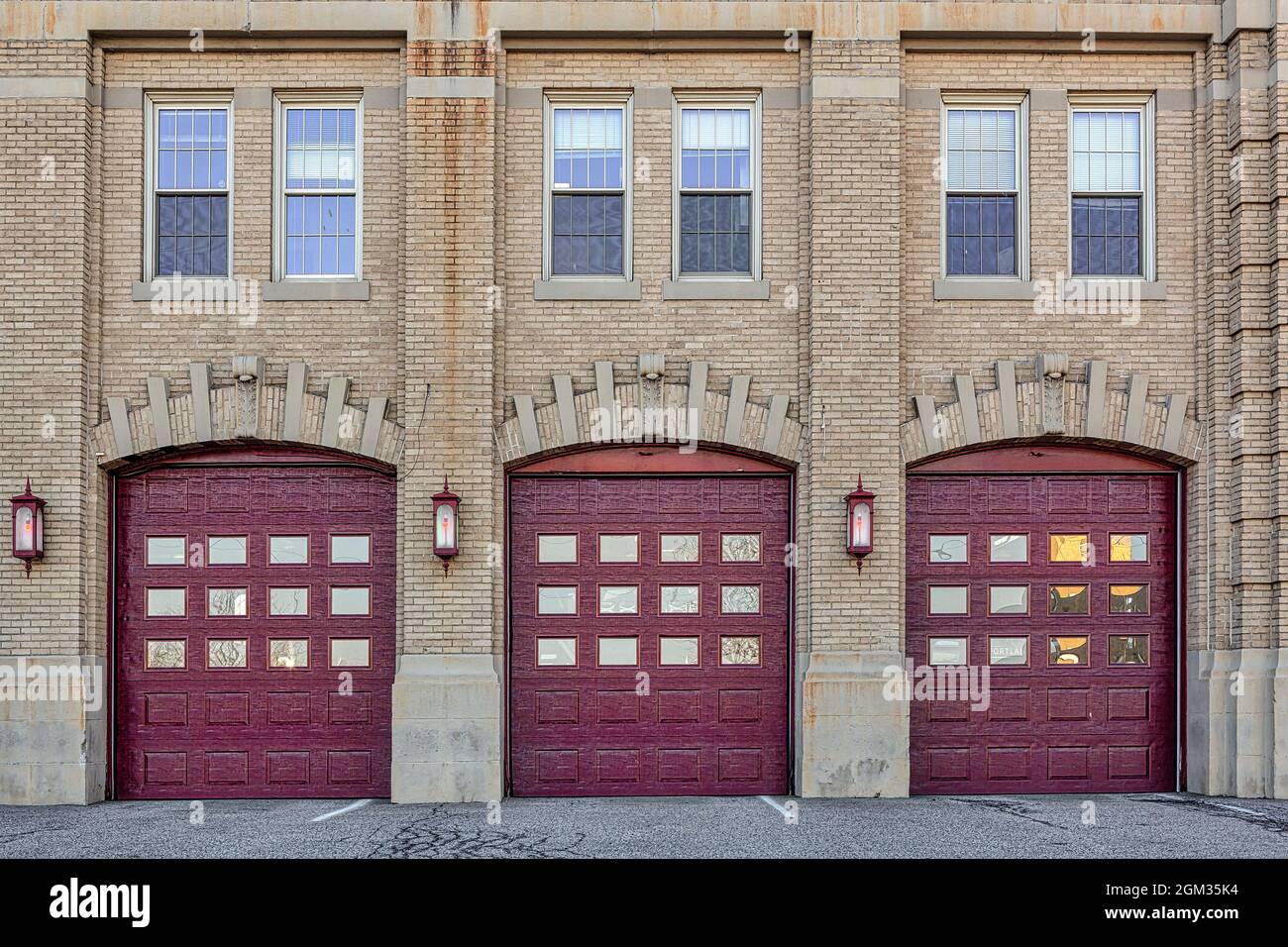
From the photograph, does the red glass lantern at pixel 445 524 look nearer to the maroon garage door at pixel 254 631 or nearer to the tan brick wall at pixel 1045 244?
the maroon garage door at pixel 254 631

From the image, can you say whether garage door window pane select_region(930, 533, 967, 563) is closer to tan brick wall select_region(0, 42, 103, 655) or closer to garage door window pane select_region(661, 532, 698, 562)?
garage door window pane select_region(661, 532, 698, 562)

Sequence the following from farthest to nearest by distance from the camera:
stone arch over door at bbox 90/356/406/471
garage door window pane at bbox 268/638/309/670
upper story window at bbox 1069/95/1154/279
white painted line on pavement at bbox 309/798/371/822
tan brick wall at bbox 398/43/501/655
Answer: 1. upper story window at bbox 1069/95/1154/279
2. garage door window pane at bbox 268/638/309/670
3. stone arch over door at bbox 90/356/406/471
4. tan brick wall at bbox 398/43/501/655
5. white painted line on pavement at bbox 309/798/371/822

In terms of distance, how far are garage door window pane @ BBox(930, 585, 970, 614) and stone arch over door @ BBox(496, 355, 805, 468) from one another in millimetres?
2082

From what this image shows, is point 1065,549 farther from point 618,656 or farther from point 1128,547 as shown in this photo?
point 618,656

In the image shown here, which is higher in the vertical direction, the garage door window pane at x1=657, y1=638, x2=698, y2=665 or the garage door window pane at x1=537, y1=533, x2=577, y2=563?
the garage door window pane at x1=537, y1=533, x2=577, y2=563

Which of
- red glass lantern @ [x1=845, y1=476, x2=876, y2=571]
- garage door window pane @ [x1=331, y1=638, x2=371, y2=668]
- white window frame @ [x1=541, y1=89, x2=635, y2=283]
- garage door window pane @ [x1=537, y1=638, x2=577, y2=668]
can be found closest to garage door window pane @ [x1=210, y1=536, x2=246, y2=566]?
garage door window pane @ [x1=331, y1=638, x2=371, y2=668]

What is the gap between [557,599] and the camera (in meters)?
12.8

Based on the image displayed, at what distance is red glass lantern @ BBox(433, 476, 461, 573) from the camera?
12.0 metres

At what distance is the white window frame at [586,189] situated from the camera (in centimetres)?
1280

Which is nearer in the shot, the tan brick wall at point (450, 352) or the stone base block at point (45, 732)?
the stone base block at point (45, 732)

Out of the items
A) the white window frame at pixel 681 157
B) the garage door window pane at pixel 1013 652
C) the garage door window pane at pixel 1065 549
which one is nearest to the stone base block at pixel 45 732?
the white window frame at pixel 681 157

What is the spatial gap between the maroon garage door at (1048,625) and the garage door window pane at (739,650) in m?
1.64

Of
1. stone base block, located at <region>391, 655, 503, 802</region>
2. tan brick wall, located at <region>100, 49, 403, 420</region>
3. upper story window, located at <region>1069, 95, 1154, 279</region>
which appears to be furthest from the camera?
upper story window, located at <region>1069, 95, 1154, 279</region>

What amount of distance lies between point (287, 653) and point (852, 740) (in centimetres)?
588
